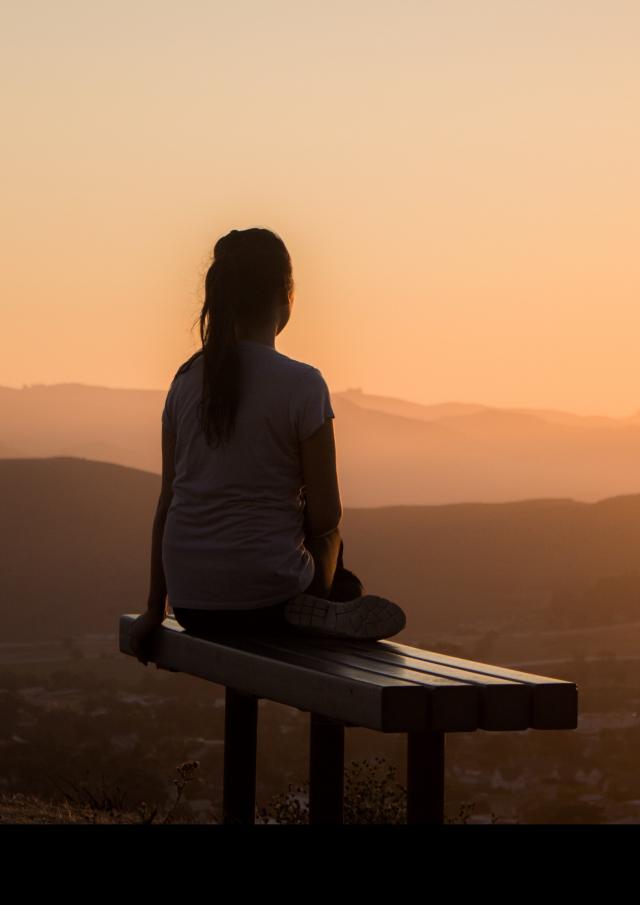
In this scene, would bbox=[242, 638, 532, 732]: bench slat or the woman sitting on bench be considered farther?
the woman sitting on bench

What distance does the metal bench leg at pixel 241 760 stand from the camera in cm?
521

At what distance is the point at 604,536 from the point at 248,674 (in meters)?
117

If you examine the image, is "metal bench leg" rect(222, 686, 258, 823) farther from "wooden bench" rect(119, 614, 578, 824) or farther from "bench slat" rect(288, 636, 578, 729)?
"bench slat" rect(288, 636, 578, 729)

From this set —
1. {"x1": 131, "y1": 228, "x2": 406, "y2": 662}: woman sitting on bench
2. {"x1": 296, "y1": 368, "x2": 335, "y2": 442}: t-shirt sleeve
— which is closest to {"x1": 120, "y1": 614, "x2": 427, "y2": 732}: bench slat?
{"x1": 131, "y1": 228, "x2": 406, "y2": 662}: woman sitting on bench

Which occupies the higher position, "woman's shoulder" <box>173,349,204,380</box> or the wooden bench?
"woman's shoulder" <box>173,349,204,380</box>

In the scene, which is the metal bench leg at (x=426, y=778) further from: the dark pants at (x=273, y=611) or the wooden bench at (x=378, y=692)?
the dark pants at (x=273, y=611)

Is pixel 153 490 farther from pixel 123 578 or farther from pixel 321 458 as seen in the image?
pixel 321 458

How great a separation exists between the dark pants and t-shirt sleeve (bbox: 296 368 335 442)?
0.40 m

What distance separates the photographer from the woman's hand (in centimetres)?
481

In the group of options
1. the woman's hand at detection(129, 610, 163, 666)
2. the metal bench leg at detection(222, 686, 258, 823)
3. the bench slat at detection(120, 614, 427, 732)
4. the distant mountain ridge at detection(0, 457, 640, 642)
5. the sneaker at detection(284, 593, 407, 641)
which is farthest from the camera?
the distant mountain ridge at detection(0, 457, 640, 642)

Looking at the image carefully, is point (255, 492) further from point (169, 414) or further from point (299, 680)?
point (299, 680)

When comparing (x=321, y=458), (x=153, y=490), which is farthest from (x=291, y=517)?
(x=153, y=490)

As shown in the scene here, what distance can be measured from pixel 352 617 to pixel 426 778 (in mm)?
693

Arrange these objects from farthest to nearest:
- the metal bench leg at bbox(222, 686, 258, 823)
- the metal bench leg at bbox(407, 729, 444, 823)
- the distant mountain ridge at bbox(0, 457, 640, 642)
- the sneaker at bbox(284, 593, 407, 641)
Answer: the distant mountain ridge at bbox(0, 457, 640, 642), the metal bench leg at bbox(222, 686, 258, 823), the sneaker at bbox(284, 593, 407, 641), the metal bench leg at bbox(407, 729, 444, 823)
